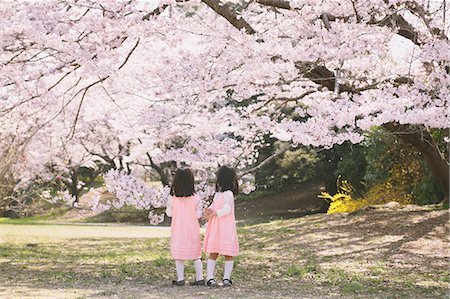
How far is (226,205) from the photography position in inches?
253

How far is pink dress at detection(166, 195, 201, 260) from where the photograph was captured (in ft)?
21.4

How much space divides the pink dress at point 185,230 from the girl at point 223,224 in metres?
0.13

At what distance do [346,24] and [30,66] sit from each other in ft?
12.1

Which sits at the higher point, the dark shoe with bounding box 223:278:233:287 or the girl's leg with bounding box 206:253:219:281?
the girl's leg with bounding box 206:253:219:281

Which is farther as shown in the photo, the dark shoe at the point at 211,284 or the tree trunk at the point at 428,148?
the tree trunk at the point at 428,148

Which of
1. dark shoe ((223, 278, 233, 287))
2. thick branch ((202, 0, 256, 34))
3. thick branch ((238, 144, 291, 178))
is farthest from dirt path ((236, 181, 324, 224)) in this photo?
dark shoe ((223, 278, 233, 287))

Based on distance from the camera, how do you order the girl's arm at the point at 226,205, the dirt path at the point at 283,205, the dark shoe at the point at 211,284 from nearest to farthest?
the girl's arm at the point at 226,205
the dark shoe at the point at 211,284
the dirt path at the point at 283,205

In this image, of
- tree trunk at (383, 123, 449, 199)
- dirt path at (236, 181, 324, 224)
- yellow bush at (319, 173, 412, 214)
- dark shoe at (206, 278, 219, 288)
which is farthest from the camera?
dirt path at (236, 181, 324, 224)

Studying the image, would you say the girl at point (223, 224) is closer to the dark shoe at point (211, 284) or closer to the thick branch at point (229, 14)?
the dark shoe at point (211, 284)

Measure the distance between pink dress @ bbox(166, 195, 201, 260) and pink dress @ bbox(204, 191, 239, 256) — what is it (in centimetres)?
14

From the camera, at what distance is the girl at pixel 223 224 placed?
646cm

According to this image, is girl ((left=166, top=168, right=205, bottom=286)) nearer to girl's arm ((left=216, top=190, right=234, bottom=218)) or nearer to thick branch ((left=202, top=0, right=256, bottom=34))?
girl's arm ((left=216, top=190, right=234, bottom=218))

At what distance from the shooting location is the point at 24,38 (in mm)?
7461

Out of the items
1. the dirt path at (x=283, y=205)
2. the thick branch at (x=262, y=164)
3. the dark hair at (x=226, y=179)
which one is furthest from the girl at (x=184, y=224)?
the dirt path at (x=283, y=205)
